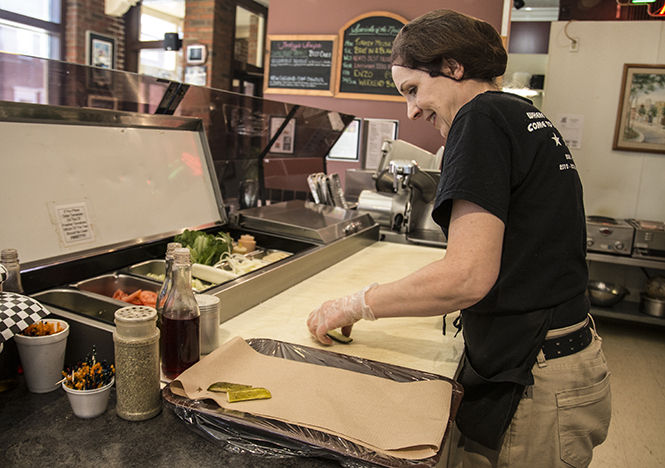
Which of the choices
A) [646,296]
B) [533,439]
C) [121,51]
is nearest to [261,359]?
[533,439]

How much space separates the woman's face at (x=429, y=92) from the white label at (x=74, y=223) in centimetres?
113

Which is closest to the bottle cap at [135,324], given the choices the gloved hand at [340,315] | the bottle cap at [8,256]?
the bottle cap at [8,256]

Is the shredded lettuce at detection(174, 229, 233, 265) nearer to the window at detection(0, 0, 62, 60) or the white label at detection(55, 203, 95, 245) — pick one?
the white label at detection(55, 203, 95, 245)

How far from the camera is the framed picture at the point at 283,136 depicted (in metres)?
2.85

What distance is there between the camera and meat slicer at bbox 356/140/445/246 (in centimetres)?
297

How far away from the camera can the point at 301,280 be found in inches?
82.5

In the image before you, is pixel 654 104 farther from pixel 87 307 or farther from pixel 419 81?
pixel 87 307

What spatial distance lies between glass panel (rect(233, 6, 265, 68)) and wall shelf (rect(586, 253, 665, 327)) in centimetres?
643

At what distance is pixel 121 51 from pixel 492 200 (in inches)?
356

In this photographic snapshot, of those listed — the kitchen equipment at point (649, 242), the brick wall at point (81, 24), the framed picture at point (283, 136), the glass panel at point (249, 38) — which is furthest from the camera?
the glass panel at point (249, 38)

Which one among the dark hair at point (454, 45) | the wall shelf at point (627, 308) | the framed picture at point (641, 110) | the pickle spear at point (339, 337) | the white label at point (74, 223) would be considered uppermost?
the framed picture at point (641, 110)

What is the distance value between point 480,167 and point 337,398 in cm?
54

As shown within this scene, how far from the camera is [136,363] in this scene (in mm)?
980

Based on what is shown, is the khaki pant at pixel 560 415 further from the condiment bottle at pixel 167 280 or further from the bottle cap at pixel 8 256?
the bottle cap at pixel 8 256
